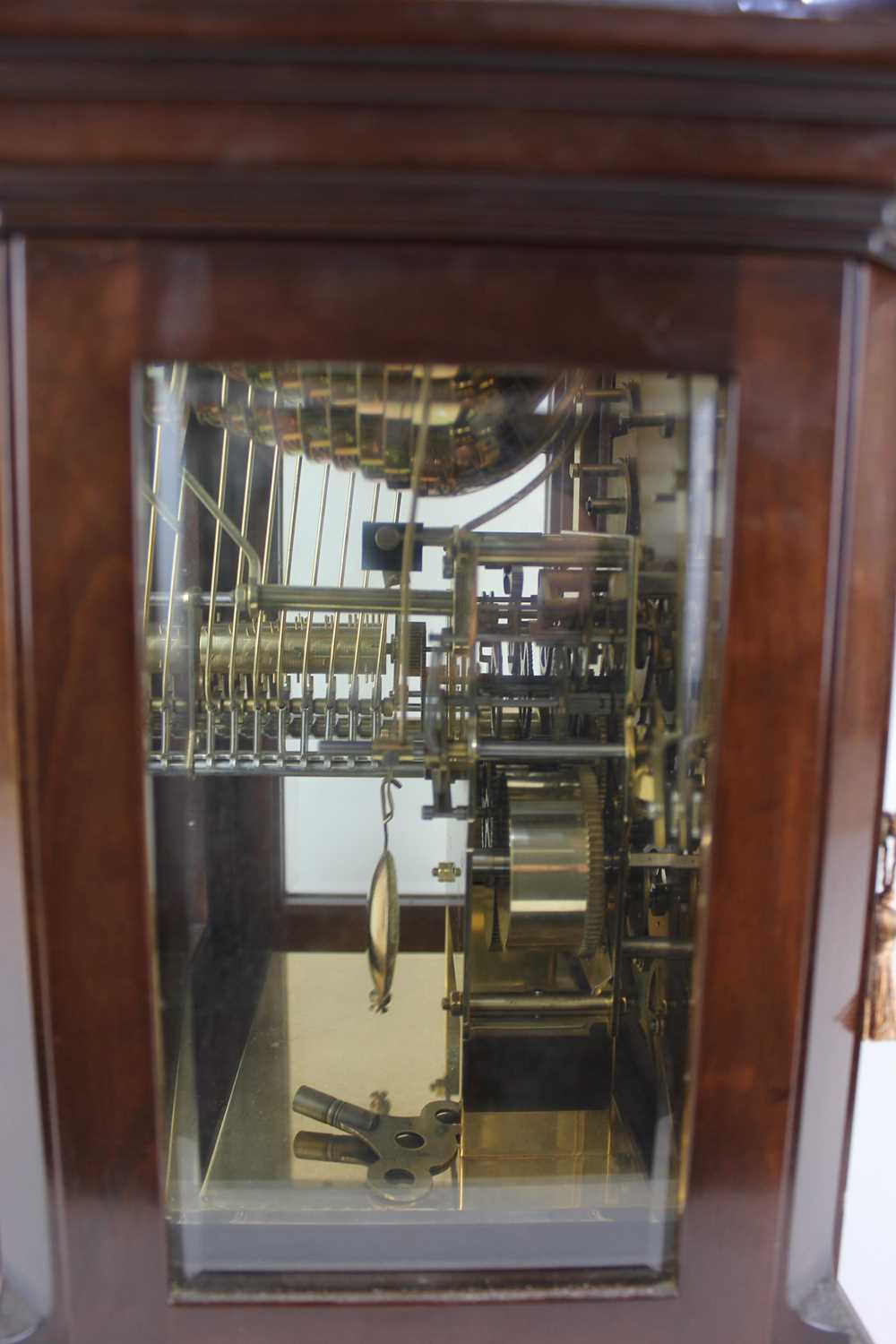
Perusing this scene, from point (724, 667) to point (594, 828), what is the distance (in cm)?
24

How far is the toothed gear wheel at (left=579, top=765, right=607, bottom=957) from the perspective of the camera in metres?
0.76

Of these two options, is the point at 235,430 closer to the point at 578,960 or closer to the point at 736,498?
the point at 736,498

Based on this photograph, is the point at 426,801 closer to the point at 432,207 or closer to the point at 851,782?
the point at 851,782

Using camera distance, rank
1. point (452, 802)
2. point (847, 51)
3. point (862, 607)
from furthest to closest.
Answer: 1. point (452, 802)
2. point (862, 607)
3. point (847, 51)

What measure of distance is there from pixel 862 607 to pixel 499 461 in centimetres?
25

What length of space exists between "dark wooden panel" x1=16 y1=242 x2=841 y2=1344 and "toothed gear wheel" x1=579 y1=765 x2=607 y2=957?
182 millimetres

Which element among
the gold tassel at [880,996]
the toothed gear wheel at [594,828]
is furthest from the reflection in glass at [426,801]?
the gold tassel at [880,996]

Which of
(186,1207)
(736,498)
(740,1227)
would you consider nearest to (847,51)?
(736,498)

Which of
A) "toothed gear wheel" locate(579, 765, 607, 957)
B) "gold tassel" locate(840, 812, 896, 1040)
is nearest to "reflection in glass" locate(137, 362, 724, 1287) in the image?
"toothed gear wheel" locate(579, 765, 607, 957)

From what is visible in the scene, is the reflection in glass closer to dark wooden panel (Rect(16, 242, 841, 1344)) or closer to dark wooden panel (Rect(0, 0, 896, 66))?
dark wooden panel (Rect(16, 242, 841, 1344))

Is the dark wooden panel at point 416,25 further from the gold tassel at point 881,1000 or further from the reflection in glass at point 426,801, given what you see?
the gold tassel at point 881,1000

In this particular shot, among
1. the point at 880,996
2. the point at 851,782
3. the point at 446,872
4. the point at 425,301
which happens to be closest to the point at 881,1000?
the point at 880,996

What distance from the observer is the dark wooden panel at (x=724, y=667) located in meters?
0.52

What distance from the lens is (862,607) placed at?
0.57 m
